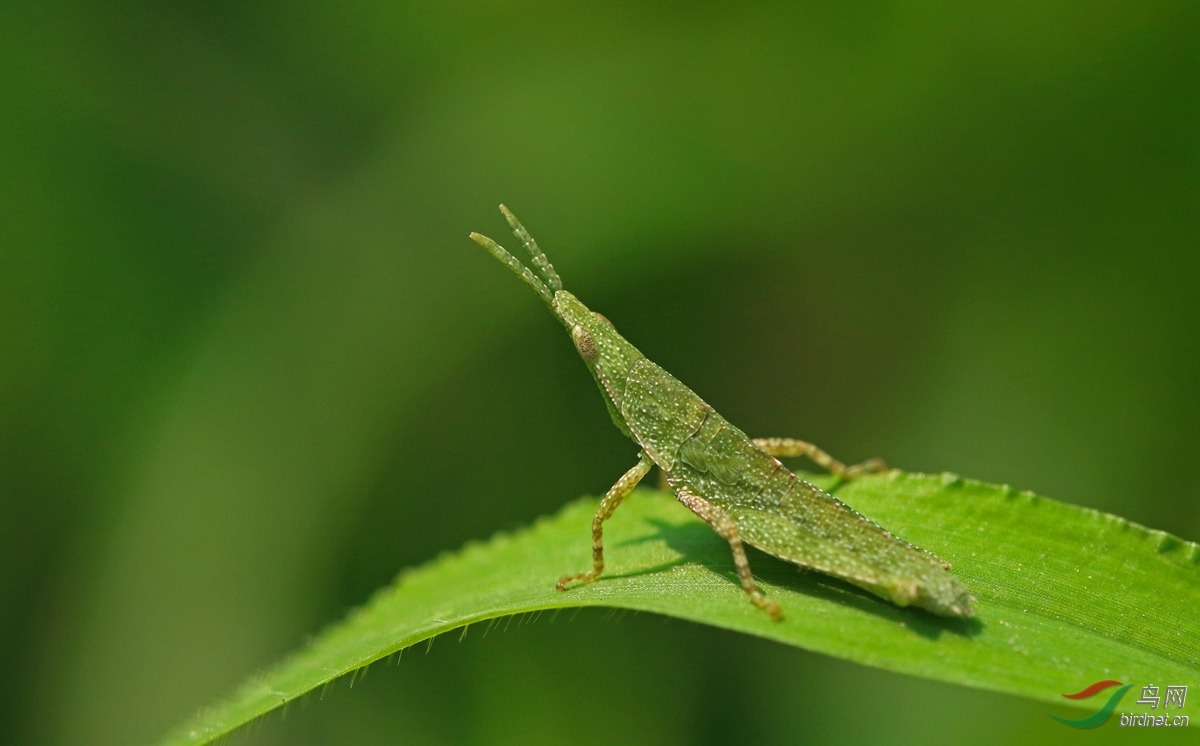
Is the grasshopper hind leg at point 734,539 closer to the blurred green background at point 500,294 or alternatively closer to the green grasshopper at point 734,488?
the green grasshopper at point 734,488

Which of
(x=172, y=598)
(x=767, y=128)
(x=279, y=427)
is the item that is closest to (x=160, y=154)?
(x=279, y=427)

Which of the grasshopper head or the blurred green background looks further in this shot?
the blurred green background

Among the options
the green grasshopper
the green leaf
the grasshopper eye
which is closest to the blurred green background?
the green leaf

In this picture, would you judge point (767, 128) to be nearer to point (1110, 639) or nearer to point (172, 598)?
point (1110, 639)

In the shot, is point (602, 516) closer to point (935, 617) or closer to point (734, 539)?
point (734, 539)

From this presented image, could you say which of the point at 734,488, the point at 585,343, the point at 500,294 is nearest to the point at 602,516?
the point at 734,488

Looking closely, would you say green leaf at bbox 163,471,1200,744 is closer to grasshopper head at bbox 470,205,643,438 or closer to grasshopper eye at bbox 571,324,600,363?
grasshopper head at bbox 470,205,643,438
